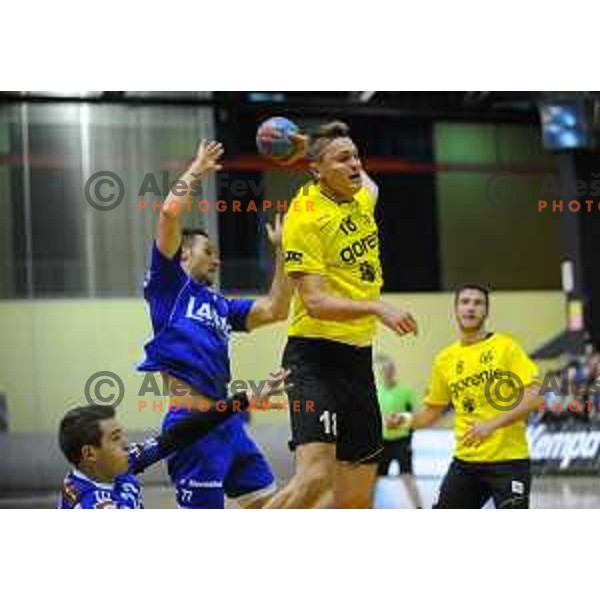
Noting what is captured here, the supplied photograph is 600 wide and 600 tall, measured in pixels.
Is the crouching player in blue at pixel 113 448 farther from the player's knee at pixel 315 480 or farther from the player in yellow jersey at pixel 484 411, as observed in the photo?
the player in yellow jersey at pixel 484 411

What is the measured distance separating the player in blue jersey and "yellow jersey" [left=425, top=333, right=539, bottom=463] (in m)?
0.79

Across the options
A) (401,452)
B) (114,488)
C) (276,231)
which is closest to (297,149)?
(276,231)

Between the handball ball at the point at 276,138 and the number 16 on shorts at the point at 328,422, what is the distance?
1090 millimetres

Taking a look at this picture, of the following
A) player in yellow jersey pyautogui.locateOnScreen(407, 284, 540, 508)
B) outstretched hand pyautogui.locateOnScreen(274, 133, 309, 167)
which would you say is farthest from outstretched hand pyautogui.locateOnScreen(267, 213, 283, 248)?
player in yellow jersey pyautogui.locateOnScreen(407, 284, 540, 508)

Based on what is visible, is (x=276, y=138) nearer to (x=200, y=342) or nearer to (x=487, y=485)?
(x=200, y=342)

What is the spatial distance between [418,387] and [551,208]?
1.05m

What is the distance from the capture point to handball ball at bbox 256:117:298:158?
432cm

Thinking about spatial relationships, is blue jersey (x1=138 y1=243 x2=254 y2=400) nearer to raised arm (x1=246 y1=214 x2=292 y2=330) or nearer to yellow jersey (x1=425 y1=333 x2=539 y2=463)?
raised arm (x1=246 y1=214 x2=292 y2=330)

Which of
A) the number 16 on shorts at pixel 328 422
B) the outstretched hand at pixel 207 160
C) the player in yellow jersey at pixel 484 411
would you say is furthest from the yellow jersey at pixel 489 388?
the outstretched hand at pixel 207 160

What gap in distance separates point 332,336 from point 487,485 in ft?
3.02

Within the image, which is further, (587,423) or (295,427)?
(587,423)
